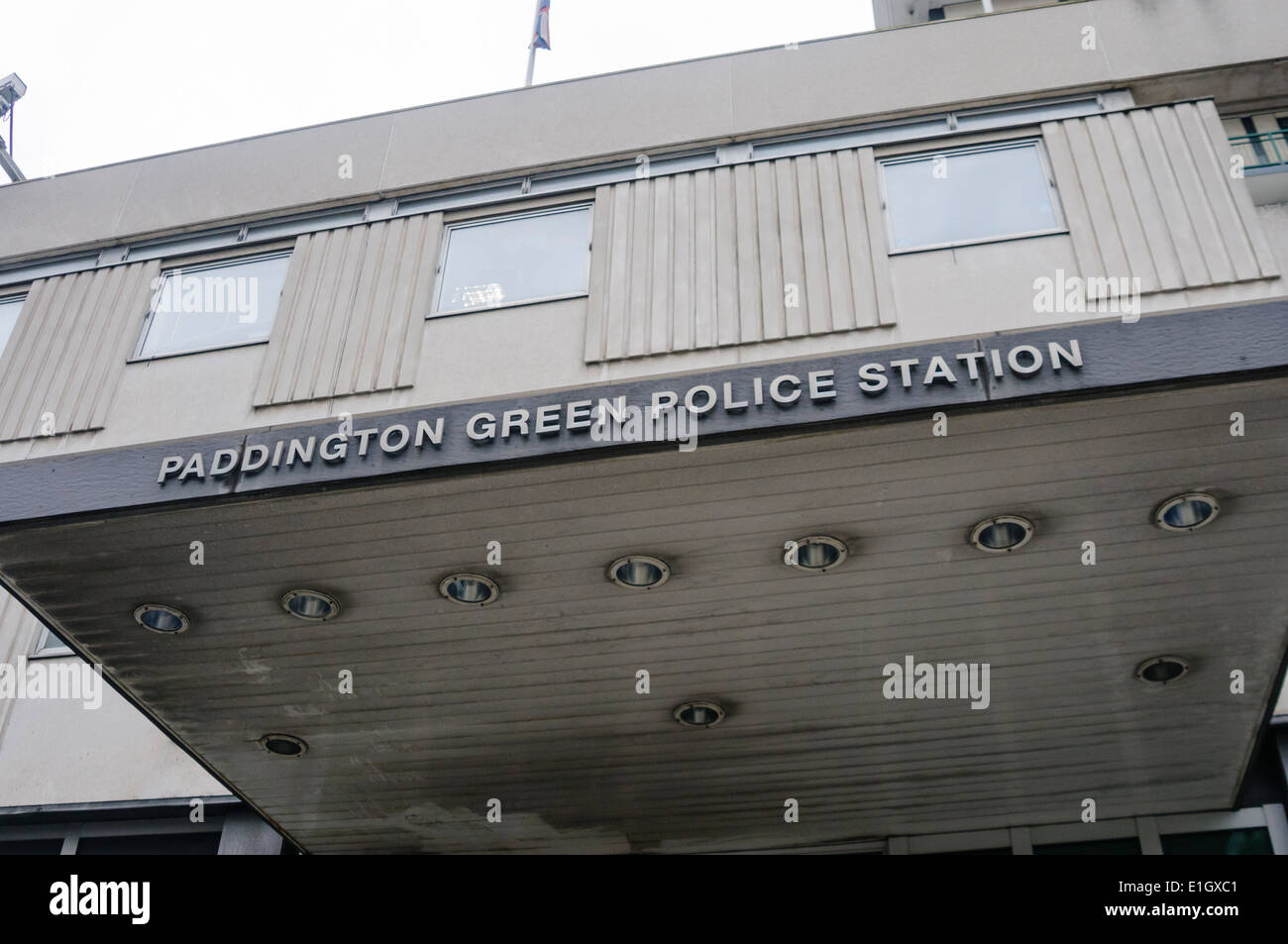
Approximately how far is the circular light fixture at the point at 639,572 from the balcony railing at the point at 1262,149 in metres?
6.78

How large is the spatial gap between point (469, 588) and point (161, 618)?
2.39 meters

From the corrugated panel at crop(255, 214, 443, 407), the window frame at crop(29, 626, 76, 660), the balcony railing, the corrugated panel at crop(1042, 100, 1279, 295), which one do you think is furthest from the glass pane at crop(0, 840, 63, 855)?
the balcony railing

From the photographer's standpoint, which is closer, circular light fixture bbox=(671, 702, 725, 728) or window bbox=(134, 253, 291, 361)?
window bbox=(134, 253, 291, 361)

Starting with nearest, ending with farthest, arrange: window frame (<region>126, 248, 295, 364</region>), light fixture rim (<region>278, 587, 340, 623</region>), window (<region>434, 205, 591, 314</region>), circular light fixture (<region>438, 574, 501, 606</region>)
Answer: circular light fixture (<region>438, 574, 501, 606</region>)
light fixture rim (<region>278, 587, 340, 623</region>)
window (<region>434, 205, 591, 314</region>)
window frame (<region>126, 248, 295, 364</region>)

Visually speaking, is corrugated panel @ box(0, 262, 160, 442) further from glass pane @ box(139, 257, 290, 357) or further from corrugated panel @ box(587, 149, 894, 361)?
corrugated panel @ box(587, 149, 894, 361)

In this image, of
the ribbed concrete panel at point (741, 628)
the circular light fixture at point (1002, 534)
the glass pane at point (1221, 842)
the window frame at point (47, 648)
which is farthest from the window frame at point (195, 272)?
the glass pane at point (1221, 842)

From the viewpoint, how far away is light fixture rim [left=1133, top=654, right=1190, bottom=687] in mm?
8492

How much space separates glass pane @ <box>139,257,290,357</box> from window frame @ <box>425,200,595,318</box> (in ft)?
4.29

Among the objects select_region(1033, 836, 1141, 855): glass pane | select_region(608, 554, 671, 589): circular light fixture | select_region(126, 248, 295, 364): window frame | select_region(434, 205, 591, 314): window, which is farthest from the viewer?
select_region(1033, 836, 1141, 855): glass pane

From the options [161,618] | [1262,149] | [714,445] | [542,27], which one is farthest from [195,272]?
[1262,149]

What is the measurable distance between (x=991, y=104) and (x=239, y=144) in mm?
6480

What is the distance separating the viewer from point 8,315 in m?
9.73

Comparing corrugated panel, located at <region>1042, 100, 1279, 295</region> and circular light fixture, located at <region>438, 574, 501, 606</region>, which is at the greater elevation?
corrugated panel, located at <region>1042, 100, 1279, 295</region>

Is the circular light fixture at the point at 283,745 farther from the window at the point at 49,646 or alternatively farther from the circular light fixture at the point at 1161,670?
the circular light fixture at the point at 1161,670
